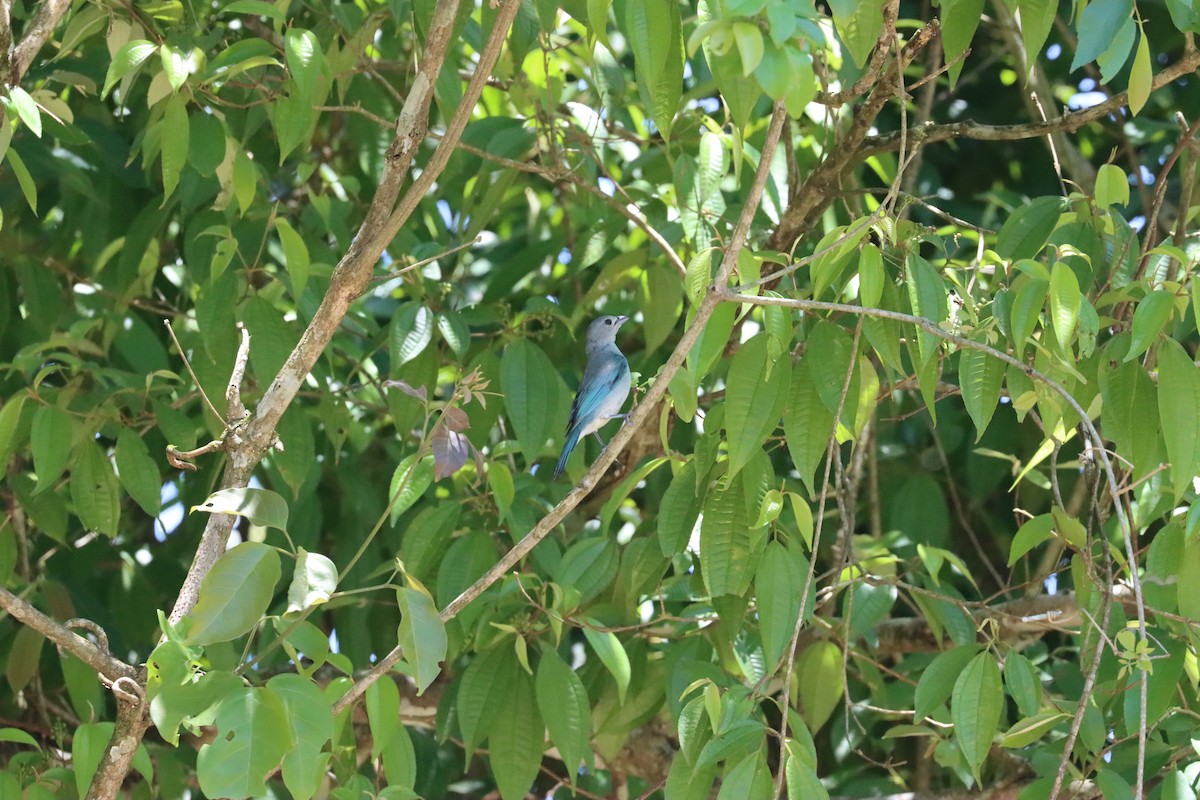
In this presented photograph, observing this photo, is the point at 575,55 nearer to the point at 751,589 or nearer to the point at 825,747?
the point at 751,589

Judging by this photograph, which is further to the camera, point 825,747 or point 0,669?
point 825,747

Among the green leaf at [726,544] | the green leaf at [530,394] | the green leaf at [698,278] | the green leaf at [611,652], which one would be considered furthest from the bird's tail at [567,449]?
the green leaf at [698,278]

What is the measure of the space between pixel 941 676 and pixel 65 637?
6.08 ft

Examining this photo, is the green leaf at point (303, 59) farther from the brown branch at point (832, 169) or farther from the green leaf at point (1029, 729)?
the green leaf at point (1029, 729)

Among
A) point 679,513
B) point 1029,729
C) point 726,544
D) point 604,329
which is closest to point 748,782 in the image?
point 726,544

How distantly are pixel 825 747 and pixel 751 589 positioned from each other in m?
2.32

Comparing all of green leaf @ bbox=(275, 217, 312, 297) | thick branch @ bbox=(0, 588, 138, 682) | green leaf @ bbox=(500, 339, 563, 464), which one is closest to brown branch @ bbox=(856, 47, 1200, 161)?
green leaf @ bbox=(500, 339, 563, 464)

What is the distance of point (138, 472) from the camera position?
3469 millimetres

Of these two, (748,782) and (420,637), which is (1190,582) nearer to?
(748,782)

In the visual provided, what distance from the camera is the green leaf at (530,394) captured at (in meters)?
3.50

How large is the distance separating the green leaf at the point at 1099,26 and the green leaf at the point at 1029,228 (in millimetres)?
853

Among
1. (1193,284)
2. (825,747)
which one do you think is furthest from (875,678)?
(1193,284)

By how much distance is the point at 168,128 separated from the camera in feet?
10.1

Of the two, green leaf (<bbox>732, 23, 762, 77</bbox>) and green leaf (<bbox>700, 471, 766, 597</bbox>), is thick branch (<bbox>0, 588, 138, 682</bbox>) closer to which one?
green leaf (<bbox>700, 471, 766, 597</bbox>)
